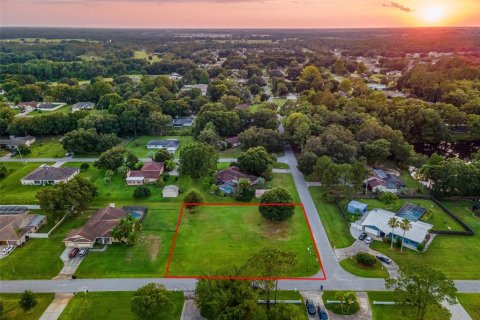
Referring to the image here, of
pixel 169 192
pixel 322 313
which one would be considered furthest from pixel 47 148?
pixel 322 313

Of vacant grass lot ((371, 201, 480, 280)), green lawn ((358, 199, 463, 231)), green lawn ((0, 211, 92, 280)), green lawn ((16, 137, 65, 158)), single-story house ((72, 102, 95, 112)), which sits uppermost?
single-story house ((72, 102, 95, 112))

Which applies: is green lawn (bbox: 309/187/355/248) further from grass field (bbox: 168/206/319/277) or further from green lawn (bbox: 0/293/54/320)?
green lawn (bbox: 0/293/54/320)

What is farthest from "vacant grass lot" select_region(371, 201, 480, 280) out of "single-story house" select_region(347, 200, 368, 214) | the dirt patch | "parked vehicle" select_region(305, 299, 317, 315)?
the dirt patch

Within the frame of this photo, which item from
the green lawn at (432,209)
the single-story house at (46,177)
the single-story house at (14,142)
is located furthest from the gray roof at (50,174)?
the green lawn at (432,209)

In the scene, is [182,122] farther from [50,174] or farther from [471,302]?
[471,302]

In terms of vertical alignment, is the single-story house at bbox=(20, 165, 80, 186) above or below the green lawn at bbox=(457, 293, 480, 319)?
above

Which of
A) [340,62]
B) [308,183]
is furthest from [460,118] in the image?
[340,62]

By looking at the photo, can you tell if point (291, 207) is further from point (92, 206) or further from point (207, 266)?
point (92, 206)
